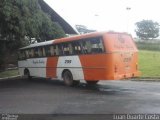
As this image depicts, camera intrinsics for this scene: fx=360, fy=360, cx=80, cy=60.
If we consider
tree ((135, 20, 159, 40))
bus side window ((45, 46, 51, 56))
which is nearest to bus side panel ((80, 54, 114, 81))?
bus side window ((45, 46, 51, 56))

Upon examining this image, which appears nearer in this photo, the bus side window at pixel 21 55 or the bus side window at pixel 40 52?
the bus side window at pixel 40 52

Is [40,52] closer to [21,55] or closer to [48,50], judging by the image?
[48,50]

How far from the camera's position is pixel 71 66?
19.3 meters

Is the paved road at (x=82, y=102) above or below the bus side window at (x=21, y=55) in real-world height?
below

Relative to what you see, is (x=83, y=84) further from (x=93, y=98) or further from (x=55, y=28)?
(x=55, y=28)

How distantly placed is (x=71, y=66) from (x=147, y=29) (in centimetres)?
5977

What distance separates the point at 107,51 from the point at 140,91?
2.38m

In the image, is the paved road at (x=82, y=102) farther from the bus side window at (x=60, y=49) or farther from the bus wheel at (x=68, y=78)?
the bus side window at (x=60, y=49)

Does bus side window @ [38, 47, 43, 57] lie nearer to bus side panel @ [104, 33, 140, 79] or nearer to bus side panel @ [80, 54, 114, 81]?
bus side panel @ [80, 54, 114, 81]

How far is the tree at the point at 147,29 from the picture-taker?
76.9m

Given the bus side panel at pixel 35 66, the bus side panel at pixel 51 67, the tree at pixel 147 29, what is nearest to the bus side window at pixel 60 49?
the bus side panel at pixel 51 67

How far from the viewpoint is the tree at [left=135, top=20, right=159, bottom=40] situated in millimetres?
76938

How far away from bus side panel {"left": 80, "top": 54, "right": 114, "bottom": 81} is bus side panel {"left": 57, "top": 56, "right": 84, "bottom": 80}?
0.38m

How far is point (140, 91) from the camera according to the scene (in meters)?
16.5
